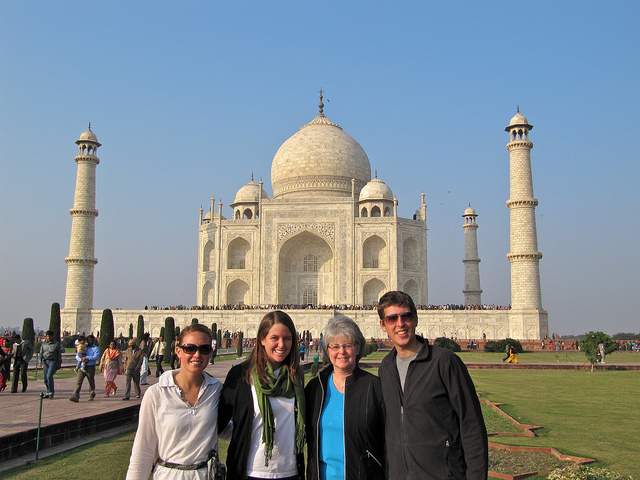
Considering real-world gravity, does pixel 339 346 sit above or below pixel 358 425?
above

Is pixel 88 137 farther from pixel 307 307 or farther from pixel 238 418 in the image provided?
pixel 238 418

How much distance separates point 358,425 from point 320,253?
94.1ft

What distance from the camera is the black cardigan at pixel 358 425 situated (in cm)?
247

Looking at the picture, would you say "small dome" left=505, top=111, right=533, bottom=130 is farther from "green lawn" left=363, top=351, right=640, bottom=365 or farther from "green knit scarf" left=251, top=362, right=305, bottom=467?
"green knit scarf" left=251, top=362, right=305, bottom=467

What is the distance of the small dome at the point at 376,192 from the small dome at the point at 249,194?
5.29m

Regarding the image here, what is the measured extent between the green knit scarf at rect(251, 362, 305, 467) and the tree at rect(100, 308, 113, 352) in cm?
1401

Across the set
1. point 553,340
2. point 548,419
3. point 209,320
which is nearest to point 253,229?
point 209,320

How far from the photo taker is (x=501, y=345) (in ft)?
72.9

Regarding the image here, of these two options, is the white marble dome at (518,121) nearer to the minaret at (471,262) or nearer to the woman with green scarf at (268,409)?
the minaret at (471,262)

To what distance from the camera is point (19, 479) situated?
446 centimetres

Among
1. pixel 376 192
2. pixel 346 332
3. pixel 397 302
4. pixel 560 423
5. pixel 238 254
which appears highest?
pixel 376 192

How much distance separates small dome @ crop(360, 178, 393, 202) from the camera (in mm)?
30844

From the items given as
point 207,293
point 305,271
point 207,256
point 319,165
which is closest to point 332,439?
point 305,271

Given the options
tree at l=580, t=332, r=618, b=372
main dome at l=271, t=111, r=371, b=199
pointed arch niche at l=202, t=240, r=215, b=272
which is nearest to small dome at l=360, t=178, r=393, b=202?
main dome at l=271, t=111, r=371, b=199
